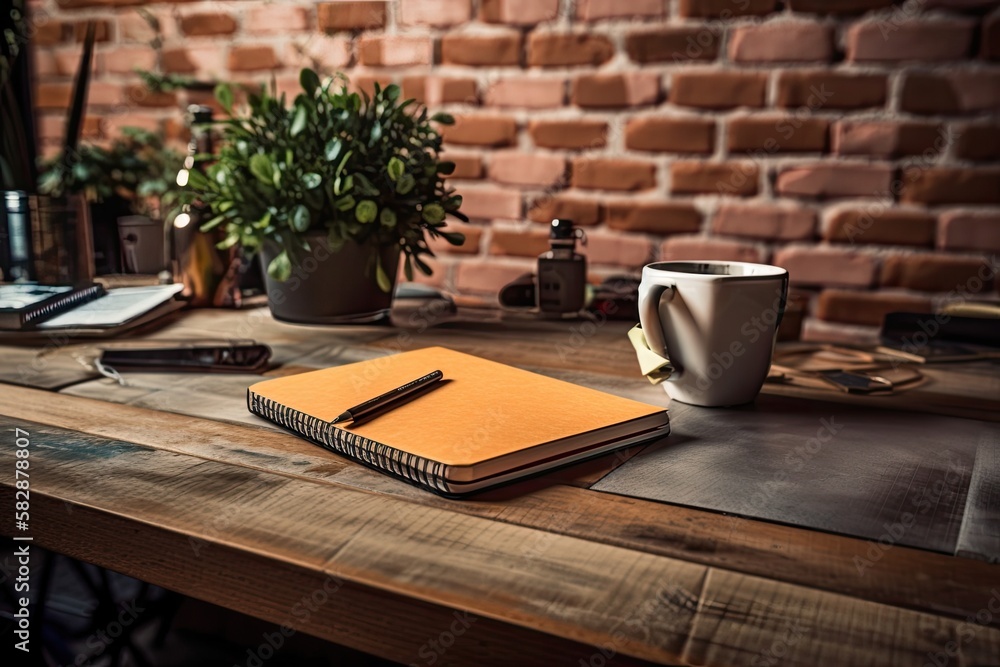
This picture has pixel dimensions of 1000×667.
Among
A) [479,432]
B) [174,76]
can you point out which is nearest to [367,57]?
[174,76]

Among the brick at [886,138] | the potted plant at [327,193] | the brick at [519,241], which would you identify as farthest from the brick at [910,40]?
the potted plant at [327,193]

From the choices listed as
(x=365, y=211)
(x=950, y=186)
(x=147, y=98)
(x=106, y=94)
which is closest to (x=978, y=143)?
(x=950, y=186)

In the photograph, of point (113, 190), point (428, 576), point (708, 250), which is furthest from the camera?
point (708, 250)

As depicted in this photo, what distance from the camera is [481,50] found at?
66.9 inches

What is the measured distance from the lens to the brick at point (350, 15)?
1779 millimetres

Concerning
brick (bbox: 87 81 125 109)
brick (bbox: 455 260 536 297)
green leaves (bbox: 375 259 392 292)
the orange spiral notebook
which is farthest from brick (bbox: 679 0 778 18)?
brick (bbox: 87 81 125 109)

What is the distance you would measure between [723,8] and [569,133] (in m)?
0.36

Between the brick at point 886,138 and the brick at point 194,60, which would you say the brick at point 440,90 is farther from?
the brick at point 886,138

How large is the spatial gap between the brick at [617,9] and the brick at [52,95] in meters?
1.34

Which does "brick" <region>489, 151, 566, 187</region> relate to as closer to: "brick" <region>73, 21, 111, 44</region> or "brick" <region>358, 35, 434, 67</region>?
"brick" <region>358, 35, 434, 67</region>

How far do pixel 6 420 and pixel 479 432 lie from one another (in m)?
0.42

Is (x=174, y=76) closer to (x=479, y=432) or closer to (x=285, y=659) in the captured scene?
(x=285, y=659)

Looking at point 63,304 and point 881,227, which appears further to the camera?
point 881,227

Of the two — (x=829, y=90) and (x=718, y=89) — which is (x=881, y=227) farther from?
(x=718, y=89)
